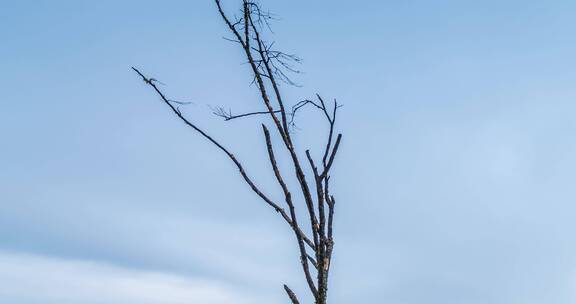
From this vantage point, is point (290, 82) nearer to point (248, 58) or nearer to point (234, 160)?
point (248, 58)

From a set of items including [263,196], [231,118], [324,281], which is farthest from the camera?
[231,118]

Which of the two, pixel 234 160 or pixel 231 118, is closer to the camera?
pixel 234 160

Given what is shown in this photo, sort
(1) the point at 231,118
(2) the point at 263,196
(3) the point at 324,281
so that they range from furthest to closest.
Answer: (1) the point at 231,118 < (2) the point at 263,196 < (3) the point at 324,281

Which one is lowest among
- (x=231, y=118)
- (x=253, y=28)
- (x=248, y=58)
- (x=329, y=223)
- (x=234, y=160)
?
(x=329, y=223)

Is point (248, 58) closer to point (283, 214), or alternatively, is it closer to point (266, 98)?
point (266, 98)

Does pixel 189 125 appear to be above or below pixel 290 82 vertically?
below

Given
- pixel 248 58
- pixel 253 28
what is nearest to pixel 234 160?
pixel 248 58

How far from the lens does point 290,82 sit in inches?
139

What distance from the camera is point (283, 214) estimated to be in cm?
309

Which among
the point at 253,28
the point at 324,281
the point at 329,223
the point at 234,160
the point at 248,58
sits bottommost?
the point at 324,281

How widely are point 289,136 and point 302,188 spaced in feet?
1.01

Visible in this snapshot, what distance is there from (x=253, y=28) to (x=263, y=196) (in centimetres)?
105

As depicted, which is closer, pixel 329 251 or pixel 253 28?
pixel 329 251

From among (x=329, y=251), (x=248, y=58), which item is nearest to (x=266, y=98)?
(x=248, y=58)
